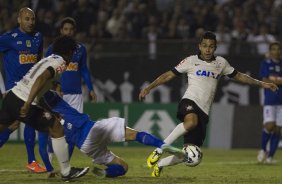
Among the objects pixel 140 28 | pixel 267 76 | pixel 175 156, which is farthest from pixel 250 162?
pixel 140 28

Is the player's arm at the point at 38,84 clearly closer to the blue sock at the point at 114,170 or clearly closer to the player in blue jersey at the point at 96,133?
the player in blue jersey at the point at 96,133

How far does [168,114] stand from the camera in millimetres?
20000

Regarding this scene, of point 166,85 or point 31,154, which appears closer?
point 31,154

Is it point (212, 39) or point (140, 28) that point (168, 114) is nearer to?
point (140, 28)

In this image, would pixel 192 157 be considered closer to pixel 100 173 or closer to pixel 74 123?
pixel 100 173

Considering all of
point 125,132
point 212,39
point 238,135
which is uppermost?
point 212,39

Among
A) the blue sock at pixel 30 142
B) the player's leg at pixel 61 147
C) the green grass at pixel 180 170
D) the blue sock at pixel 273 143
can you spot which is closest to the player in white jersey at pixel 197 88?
the green grass at pixel 180 170

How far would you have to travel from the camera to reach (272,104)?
16.2 meters

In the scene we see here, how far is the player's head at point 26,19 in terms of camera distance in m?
12.4

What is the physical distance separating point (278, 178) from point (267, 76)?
4.26 metres

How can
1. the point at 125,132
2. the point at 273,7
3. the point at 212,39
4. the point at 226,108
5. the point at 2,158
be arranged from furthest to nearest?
the point at 273,7 < the point at 226,108 < the point at 2,158 < the point at 212,39 < the point at 125,132

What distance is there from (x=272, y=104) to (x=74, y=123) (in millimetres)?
6379

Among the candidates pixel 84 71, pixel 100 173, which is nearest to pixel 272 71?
pixel 84 71

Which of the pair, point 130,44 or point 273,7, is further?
point 273,7
